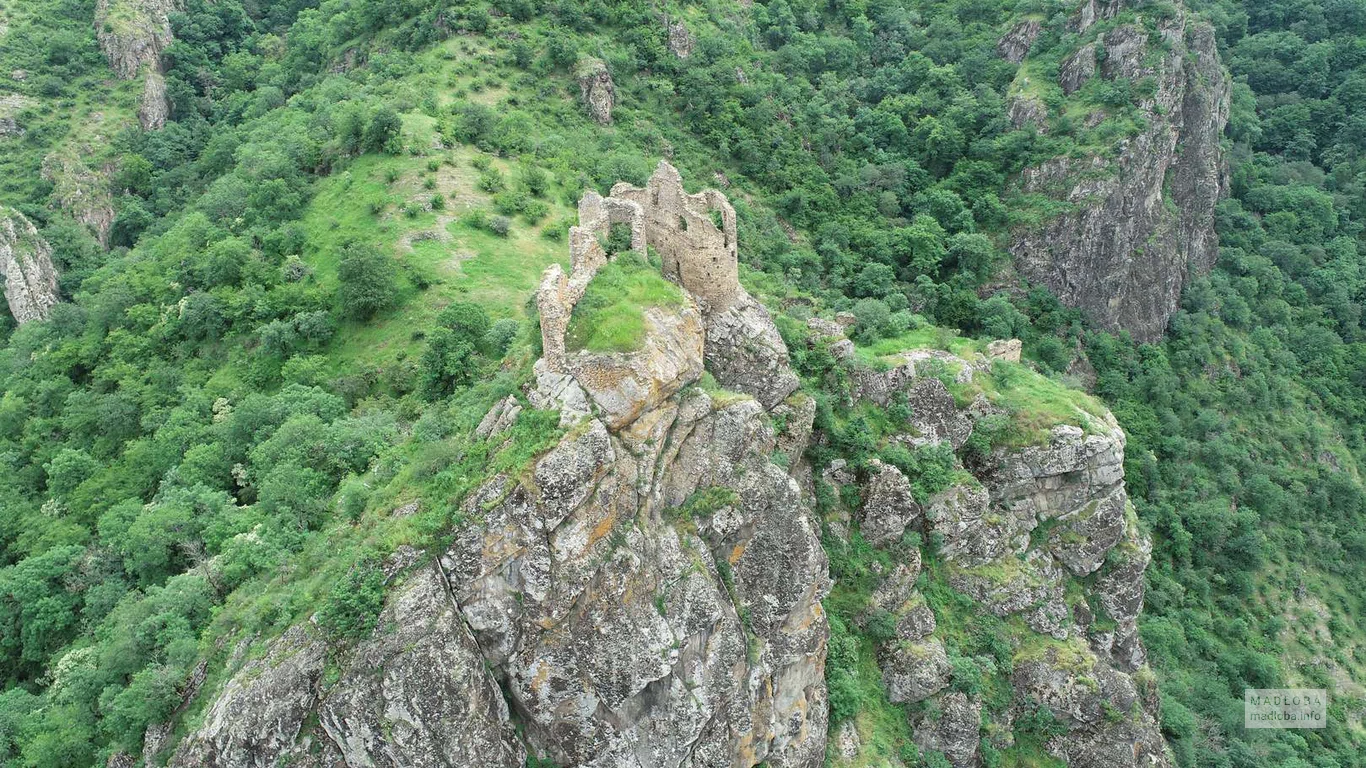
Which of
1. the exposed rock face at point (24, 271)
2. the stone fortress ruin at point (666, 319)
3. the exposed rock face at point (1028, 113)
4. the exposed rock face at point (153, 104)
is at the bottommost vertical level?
the exposed rock face at point (24, 271)

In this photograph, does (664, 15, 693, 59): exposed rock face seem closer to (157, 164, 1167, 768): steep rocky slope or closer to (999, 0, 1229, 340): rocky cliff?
(999, 0, 1229, 340): rocky cliff

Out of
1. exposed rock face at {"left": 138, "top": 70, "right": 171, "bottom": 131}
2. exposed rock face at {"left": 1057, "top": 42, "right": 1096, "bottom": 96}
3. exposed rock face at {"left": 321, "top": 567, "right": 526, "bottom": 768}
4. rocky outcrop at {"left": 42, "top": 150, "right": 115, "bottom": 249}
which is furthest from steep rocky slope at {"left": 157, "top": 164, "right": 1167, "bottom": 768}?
exposed rock face at {"left": 138, "top": 70, "right": 171, "bottom": 131}

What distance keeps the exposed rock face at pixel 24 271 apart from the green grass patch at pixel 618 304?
55371 mm

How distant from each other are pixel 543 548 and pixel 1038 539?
26.9 meters

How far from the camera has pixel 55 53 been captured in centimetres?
8556

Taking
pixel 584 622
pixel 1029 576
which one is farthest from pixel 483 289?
pixel 1029 576

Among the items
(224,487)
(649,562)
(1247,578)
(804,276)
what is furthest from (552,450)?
(1247,578)

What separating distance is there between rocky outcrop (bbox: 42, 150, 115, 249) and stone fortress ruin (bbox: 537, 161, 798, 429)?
6319cm

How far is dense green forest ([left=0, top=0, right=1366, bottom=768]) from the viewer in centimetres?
3152

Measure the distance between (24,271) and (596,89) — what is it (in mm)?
48243

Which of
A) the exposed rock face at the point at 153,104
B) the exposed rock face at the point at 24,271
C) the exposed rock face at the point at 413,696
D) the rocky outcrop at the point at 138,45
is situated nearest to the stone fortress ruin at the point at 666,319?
the exposed rock face at the point at 413,696

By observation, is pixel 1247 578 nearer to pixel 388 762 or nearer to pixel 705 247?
pixel 705 247

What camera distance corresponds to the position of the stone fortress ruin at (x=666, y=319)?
83.7ft

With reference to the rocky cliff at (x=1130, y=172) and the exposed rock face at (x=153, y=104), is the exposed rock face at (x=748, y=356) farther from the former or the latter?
the exposed rock face at (x=153, y=104)
